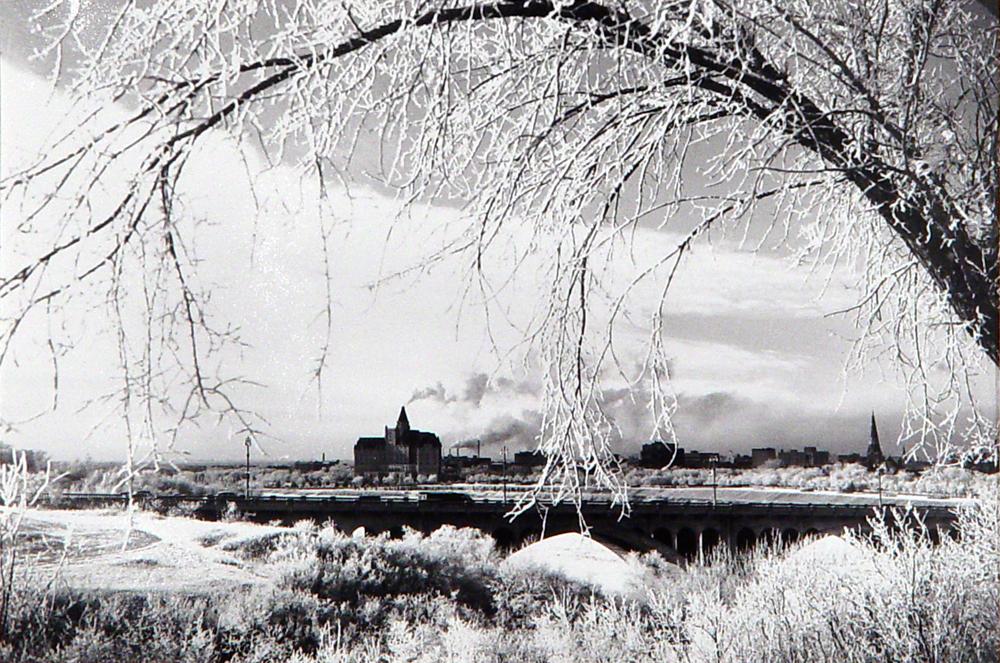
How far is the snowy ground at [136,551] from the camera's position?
1.96 meters

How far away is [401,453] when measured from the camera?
2.36 metres

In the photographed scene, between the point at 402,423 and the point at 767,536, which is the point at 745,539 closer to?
the point at 767,536

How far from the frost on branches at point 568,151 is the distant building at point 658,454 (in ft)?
0.16

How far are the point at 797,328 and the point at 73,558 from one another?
2.09 meters

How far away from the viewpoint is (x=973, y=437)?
261 centimetres

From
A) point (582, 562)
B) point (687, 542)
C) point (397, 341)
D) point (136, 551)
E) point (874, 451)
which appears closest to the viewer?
point (136, 551)

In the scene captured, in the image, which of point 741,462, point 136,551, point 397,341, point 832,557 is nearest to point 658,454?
point 741,462

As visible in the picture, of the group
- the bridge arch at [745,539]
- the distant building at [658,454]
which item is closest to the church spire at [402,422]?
the distant building at [658,454]

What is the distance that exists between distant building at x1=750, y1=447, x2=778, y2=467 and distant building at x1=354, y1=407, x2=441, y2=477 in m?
0.95

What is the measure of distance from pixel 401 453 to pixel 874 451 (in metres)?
1.46

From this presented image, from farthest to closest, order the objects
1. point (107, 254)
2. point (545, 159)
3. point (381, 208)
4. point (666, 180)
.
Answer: point (666, 180) → point (545, 159) → point (381, 208) → point (107, 254)

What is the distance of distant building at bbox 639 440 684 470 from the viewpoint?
241cm

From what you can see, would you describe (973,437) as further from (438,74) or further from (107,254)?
(107,254)

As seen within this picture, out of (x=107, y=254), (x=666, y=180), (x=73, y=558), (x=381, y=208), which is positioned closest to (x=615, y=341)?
(x=666, y=180)
